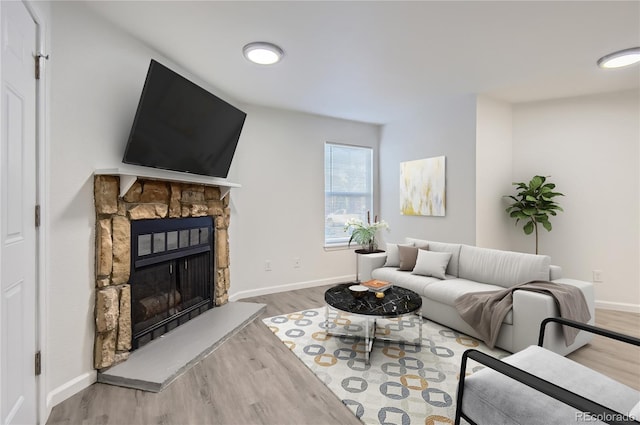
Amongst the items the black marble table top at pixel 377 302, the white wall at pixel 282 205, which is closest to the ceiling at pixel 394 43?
the white wall at pixel 282 205

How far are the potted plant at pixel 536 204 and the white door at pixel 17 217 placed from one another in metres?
4.49

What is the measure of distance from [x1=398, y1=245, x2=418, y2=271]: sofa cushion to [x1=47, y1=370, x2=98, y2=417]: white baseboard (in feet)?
9.97

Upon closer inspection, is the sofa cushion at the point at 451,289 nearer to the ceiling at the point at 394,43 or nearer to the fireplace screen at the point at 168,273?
the ceiling at the point at 394,43

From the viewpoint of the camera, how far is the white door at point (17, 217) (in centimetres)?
133

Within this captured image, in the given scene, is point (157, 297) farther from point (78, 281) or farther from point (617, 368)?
point (617, 368)

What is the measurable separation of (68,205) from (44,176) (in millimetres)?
291

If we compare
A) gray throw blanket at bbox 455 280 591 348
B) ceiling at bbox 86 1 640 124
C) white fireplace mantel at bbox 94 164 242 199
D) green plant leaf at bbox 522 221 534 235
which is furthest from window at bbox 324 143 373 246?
gray throw blanket at bbox 455 280 591 348

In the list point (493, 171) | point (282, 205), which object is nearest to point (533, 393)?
point (493, 171)

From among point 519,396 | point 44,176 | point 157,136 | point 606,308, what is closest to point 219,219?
point 157,136

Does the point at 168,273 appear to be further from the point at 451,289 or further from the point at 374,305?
the point at 451,289

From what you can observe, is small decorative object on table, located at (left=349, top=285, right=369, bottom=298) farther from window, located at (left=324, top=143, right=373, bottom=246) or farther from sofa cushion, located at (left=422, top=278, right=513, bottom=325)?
window, located at (left=324, top=143, right=373, bottom=246)

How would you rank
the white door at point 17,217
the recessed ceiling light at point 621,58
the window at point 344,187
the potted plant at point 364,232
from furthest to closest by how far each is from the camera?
the window at point 344,187 → the potted plant at point 364,232 → the recessed ceiling light at point 621,58 → the white door at point 17,217

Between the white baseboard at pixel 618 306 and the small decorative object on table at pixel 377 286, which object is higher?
the small decorative object on table at pixel 377 286

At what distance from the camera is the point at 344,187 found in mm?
4930
